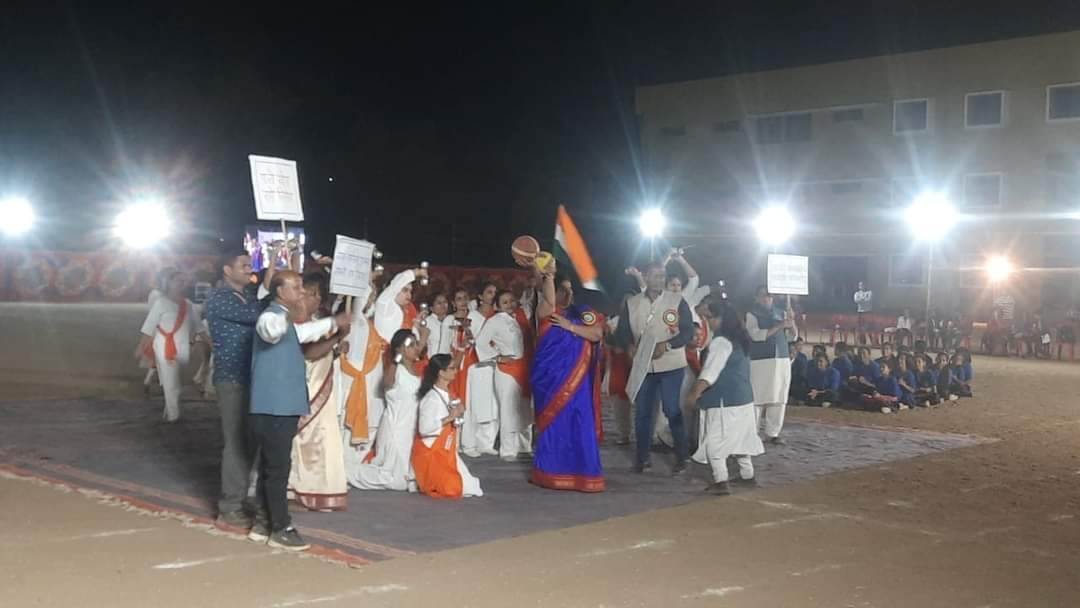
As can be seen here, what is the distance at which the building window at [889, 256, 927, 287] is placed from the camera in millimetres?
38625

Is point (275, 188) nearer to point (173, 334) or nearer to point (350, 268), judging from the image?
point (350, 268)

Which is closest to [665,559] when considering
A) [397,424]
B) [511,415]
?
[397,424]

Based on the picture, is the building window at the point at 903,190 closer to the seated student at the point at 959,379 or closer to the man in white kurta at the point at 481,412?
the seated student at the point at 959,379

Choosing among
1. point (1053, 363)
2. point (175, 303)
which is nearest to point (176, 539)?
point (175, 303)

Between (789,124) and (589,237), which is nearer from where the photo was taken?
(589,237)

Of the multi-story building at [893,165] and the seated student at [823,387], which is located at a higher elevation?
the multi-story building at [893,165]

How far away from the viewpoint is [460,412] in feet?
29.1

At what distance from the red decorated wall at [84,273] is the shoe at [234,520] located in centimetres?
2634

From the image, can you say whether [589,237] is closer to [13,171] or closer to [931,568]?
[13,171]

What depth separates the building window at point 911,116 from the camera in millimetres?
40156

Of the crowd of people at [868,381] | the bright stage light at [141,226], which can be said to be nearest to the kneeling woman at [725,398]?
the crowd of people at [868,381]

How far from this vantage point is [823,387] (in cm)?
1611

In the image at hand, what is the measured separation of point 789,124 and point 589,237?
9.77 meters

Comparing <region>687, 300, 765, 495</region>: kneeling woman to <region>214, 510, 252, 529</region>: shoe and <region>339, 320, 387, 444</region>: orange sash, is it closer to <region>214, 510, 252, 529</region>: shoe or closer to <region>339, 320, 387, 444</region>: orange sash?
<region>339, 320, 387, 444</region>: orange sash
